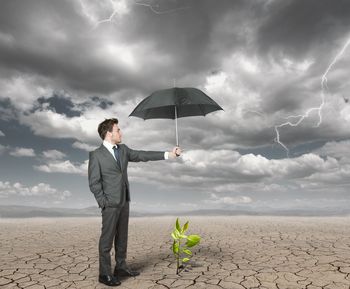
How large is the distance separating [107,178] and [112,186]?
0.40 ft

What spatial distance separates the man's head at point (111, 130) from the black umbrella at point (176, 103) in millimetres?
603

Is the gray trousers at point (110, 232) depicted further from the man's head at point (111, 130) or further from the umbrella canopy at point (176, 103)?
the umbrella canopy at point (176, 103)

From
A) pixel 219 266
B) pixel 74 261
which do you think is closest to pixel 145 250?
pixel 74 261

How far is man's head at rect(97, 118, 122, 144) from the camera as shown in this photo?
407 centimetres

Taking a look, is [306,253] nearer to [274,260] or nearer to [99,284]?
[274,260]

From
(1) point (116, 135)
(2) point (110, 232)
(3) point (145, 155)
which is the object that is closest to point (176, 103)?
(3) point (145, 155)

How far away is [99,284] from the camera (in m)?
4.09

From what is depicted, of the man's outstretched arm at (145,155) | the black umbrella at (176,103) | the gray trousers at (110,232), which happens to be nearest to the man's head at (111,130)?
the man's outstretched arm at (145,155)

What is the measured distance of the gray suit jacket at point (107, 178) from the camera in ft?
12.5

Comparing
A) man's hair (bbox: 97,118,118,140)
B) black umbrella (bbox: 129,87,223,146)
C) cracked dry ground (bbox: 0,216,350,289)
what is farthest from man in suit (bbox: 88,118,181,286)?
black umbrella (bbox: 129,87,223,146)

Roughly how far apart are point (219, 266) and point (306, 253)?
193cm

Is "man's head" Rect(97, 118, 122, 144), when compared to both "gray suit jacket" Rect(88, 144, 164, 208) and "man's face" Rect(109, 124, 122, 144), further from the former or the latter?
"gray suit jacket" Rect(88, 144, 164, 208)

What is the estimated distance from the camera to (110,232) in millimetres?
3832

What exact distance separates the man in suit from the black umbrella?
659 mm
